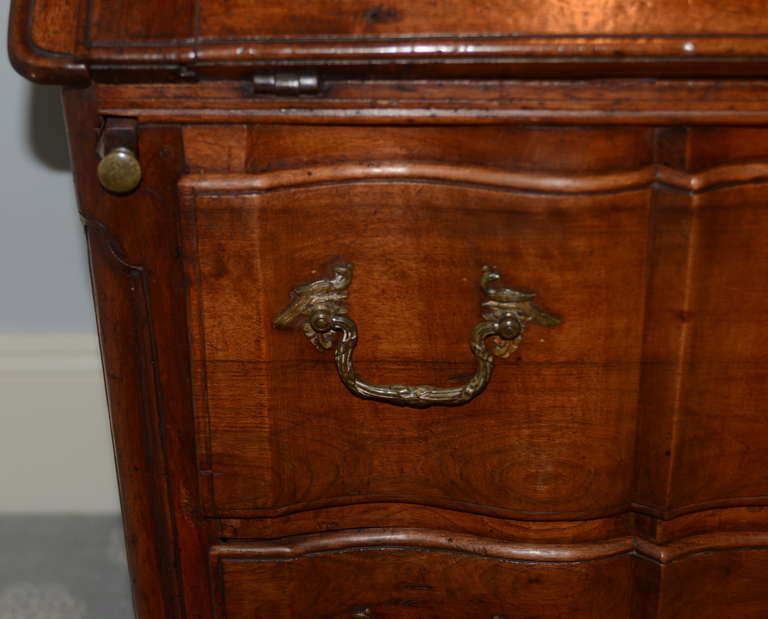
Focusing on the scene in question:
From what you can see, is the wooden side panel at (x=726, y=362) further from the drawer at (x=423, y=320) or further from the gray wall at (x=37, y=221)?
the gray wall at (x=37, y=221)

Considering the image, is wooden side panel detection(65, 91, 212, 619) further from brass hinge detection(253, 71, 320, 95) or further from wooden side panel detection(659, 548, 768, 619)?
wooden side panel detection(659, 548, 768, 619)

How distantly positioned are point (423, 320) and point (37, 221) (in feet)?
2.31

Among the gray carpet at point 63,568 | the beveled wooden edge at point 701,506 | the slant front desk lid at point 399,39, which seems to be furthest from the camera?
the gray carpet at point 63,568

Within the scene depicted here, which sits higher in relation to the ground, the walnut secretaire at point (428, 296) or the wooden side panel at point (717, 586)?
the walnut secretaire at point (428, 296)

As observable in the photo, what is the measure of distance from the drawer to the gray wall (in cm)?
59

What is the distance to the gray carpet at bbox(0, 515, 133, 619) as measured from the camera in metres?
1.29

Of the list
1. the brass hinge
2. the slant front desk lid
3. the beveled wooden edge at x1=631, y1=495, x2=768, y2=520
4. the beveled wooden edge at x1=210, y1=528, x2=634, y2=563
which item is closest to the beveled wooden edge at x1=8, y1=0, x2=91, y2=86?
the slant front desk lid

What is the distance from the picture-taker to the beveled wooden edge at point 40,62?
726 millimetres

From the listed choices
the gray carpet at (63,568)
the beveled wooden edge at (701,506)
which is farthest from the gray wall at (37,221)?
the beveled wooden edge at (701,506)

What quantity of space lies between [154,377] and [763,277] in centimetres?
43

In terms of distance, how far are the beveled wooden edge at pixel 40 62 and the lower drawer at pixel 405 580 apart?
0.38 m

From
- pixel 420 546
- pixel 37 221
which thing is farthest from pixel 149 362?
pixel 37 221

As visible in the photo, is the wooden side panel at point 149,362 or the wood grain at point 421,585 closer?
the wooden side panel at point 149,362

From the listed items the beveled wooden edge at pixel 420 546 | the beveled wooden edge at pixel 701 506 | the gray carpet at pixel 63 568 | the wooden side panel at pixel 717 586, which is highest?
the beveled wooden edge at pixel 701 506
